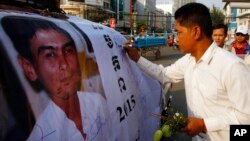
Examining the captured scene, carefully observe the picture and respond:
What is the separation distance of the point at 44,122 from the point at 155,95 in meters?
2.30

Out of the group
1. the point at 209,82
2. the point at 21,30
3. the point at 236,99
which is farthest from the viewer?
the point at 209,82

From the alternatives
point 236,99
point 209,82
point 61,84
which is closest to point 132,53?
point 209,82

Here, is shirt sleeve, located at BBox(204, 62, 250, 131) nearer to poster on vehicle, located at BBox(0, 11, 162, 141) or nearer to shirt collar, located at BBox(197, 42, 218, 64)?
shirt collar, located at BBox(197, 42, 218, 64)

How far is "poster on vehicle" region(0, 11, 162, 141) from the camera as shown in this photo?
1698mm

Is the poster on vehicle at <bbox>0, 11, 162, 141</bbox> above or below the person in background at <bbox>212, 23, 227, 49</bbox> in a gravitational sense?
below

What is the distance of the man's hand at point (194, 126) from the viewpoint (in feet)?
7.68

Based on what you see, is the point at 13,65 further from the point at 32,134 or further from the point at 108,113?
the point at 108,113

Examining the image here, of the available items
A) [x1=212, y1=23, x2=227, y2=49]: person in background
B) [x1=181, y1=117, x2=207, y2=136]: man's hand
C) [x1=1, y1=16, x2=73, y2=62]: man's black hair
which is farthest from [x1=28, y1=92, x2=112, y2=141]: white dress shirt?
[x1=212, y1=23, x2=227, y2=49]: person in background

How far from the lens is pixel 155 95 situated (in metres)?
4.00

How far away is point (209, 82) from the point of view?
2379mm

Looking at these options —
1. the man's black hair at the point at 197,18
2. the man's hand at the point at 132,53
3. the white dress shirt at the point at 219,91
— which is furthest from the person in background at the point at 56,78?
the man's hand at the point at 132,53

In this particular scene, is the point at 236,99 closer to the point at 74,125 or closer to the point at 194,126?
the point at 194,126

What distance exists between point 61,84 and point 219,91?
0.90 m

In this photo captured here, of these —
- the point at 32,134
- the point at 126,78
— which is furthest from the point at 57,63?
the point at 126,78
